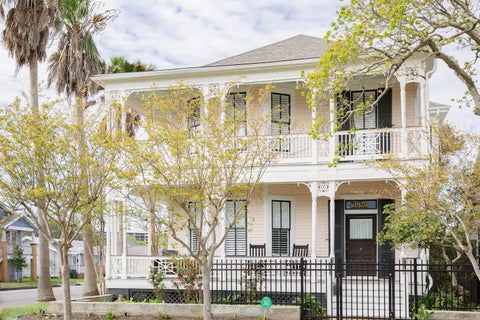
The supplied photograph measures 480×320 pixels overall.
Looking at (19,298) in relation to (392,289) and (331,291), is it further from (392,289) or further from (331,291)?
(392,289)

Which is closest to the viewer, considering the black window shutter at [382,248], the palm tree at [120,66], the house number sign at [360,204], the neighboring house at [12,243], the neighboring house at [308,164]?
the neighboring house at [308,164]

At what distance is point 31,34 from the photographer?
22.8 m

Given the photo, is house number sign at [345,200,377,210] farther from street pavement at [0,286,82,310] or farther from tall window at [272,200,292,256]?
street pavement at [0,286,82,310]

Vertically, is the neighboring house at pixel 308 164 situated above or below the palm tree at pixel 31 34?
below

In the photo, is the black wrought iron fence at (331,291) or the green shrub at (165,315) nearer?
the green shrub at (165,315)

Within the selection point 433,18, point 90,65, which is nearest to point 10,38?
point 90,65

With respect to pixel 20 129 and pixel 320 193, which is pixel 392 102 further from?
pixel 20 129

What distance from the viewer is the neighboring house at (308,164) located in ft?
60.8

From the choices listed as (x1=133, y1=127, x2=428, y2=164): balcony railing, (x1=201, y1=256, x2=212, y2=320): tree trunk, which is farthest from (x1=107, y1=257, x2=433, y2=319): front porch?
(x1=133, y1=127, x2=428, y2=164): balcony railing

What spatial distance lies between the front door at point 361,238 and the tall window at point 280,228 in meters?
2.11

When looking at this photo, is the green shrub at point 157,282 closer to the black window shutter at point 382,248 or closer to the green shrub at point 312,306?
the green shrub at point 312,306

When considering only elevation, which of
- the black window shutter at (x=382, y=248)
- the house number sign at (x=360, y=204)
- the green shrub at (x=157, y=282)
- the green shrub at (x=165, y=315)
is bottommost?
the green shrub at (x=165, y=315)

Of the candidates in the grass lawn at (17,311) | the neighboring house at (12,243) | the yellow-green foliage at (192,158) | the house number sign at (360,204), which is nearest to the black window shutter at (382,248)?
the house number sign at (360,204)

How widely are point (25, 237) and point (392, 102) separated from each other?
45.1 m
